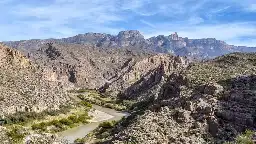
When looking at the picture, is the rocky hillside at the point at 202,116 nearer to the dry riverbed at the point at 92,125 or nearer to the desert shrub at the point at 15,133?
the desert shrub at the point at 15,133

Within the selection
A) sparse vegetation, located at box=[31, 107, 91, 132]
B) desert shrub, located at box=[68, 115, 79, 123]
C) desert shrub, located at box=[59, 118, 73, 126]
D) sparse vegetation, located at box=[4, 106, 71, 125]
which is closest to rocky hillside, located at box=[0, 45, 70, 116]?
sparse vegetation, located at box=[4, 106, 71, 125]

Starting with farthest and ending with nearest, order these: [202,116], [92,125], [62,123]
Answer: [92,125] < [62,123] < [202,116]

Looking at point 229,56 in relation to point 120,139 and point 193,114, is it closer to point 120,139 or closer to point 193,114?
point 193,114

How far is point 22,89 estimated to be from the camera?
89.2 m

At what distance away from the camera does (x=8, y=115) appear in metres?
81.4

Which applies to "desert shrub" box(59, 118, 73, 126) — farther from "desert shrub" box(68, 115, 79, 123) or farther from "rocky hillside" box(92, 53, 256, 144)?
"rocky hillside" box(92, 53, 256, 144)

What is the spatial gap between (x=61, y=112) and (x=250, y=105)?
57913mm

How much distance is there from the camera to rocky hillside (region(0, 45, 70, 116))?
8499 cm

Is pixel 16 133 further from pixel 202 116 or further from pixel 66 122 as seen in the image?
pixel 202 116

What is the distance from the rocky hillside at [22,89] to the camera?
84994 millimetres

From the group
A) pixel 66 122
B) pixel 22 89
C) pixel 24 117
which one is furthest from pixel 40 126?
pixel 22 89

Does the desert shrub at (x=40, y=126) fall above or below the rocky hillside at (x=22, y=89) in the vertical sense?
below

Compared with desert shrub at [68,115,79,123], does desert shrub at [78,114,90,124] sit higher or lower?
lower

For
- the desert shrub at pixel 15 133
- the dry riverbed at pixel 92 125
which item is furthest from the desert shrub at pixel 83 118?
the desert shrub at pixel 15 133
